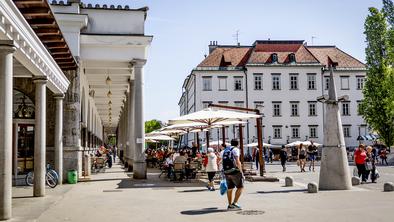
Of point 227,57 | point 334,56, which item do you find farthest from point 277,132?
point 334,56

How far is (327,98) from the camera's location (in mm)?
16172

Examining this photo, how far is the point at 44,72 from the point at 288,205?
7.38m

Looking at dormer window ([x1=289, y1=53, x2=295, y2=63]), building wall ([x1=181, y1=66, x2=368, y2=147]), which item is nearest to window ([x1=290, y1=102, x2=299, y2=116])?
building wall ([x1=181, y1=66, x2=368, y2=147])

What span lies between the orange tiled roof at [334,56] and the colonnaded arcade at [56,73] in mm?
46300

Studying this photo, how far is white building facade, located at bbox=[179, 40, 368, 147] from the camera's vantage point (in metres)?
63.1

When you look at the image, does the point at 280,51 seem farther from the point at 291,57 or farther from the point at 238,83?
the point at 238,83

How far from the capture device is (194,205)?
11.8 metres

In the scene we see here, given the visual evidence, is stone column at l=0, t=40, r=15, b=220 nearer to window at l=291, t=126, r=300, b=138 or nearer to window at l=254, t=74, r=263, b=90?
window at l=254, t=74, r=263, b=90

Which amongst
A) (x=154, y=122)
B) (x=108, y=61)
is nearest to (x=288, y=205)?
(x=108, y=61)

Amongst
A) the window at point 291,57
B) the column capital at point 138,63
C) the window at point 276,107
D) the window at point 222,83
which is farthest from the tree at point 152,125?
the column capital at point 138,63

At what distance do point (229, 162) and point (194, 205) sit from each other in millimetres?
1582

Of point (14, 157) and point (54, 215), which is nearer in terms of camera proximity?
point (54, 215)

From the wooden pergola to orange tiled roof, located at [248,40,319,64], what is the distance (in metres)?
48.7

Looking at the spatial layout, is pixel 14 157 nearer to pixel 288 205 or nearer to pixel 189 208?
pixel 189 208
